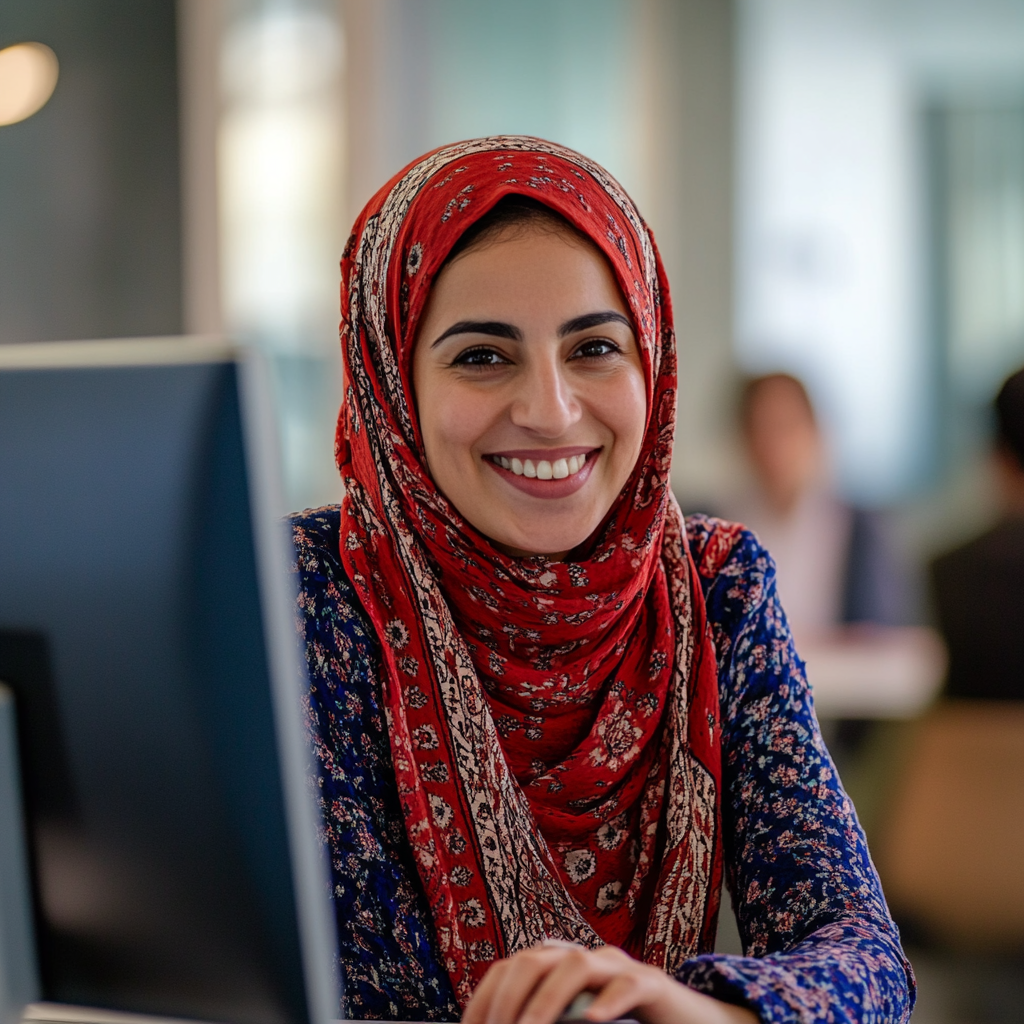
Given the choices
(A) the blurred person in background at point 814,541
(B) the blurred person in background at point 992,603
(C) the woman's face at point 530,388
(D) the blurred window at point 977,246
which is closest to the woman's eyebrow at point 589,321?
(C) the woman's face at point 530,388

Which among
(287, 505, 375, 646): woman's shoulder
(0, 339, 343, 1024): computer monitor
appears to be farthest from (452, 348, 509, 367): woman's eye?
(0, 339, 343, 1024): computer monitor

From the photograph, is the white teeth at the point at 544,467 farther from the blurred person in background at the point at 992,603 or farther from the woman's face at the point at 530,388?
the blurred person in background at the point at 992,603

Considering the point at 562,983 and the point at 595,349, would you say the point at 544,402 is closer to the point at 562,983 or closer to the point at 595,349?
the point at 595,349

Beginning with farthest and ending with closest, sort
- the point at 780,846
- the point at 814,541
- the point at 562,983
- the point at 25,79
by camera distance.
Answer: the point at 814,541 → the point at 25,79 → the point at 780,846 → the point at 562,983

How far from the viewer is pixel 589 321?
1147 mm

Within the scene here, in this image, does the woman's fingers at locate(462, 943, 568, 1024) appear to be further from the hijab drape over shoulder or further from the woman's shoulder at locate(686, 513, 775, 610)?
the woman's shoulder at locate(686, 513, 775, 610)

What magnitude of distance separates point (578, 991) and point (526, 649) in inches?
17.9

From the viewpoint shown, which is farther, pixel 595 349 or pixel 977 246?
pixel 977 246

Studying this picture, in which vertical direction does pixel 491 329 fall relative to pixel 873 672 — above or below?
above

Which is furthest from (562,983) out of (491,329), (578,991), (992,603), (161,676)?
(992,603)

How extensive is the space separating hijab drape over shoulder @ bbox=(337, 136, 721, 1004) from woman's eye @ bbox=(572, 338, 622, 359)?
32mm

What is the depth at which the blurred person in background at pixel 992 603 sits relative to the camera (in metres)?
2.36

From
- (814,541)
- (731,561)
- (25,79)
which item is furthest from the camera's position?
(814,541)

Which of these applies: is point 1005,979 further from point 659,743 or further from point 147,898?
point 147,898
